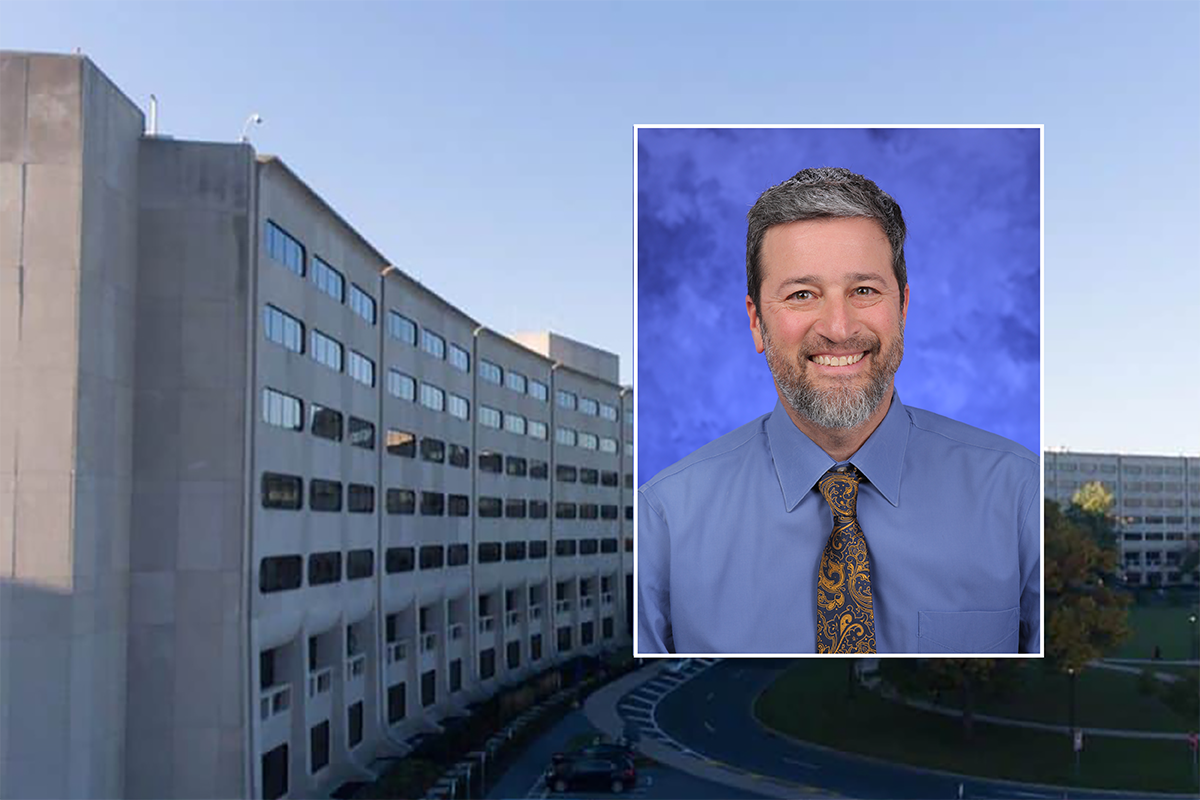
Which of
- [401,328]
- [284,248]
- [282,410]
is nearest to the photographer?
[282,410]

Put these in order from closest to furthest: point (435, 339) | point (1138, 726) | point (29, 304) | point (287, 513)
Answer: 1. point (29, 304)
2. point (287, 513)
3. point (1138, 726)
4. point (435, 339)

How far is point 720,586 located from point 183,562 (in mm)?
18919

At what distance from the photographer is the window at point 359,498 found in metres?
42.0

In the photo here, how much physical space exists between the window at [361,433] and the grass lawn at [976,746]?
2448 cm

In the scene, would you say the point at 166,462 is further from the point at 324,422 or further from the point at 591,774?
the point at 591,774

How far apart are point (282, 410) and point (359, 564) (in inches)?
385

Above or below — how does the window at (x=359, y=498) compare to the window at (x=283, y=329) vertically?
below

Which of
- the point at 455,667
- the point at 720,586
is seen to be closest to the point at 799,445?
the point at 720,586

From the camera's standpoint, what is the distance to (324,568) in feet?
128

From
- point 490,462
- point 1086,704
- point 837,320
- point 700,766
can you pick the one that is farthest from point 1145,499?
point 837,320

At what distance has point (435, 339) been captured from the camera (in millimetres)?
54375

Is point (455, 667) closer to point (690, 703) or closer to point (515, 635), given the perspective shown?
point (515, 635)

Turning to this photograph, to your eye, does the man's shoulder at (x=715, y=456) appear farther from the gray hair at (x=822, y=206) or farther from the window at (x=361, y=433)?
the window at (x=361, y=433)

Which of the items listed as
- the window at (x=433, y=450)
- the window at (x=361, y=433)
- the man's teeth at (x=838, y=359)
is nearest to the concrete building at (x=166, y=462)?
the window at (x=361, y=433)
